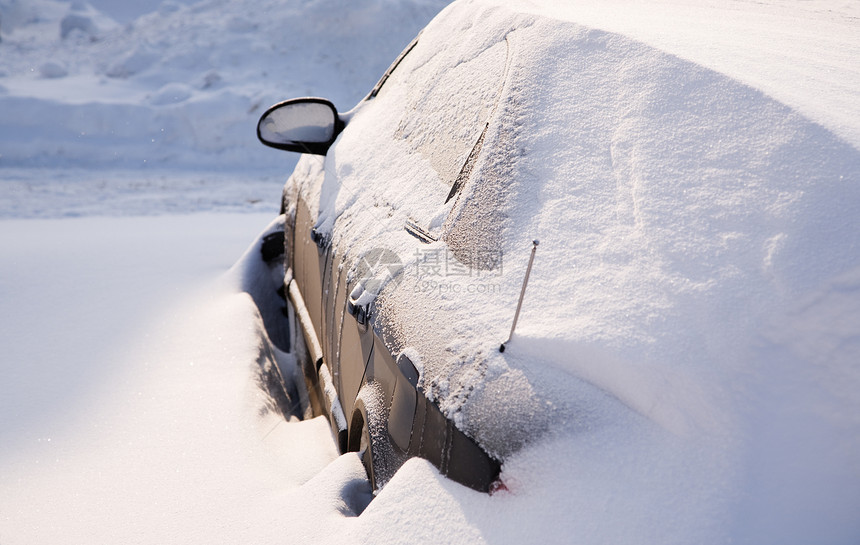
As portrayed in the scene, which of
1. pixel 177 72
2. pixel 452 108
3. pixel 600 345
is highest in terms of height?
pixel 452 108

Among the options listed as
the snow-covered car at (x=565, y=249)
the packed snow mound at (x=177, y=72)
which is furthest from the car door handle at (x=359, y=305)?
the packed snow mound at (x=177, y=72)

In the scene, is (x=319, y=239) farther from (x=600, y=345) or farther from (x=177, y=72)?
(x=177, y=72)

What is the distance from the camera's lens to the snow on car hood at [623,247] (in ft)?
3.43

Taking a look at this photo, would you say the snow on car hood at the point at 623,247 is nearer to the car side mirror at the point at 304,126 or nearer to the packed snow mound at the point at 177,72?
the car side mirror at the point at 304,126

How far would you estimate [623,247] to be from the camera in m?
1.21

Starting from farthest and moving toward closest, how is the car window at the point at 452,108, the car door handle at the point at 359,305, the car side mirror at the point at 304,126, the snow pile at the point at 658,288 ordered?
the car side mirror at the point at 304,126
the car window at the point at 452,108
the car door handle at the point at 359,305
the snow pile at the point at 658,288

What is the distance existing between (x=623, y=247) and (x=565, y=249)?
11 cm

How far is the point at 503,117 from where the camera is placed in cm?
158

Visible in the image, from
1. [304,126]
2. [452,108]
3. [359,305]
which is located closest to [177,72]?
[304,126]

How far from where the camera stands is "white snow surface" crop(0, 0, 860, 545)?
3.25ft

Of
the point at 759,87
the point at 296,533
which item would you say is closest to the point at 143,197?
the point at 296,533

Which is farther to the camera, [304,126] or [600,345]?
[304,126]

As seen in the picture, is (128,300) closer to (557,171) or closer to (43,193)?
(557,171)

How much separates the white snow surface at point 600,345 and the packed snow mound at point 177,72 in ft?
15.7
